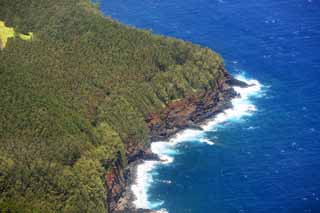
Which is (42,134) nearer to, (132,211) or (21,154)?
(21,154)

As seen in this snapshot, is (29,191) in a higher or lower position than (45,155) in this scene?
lower

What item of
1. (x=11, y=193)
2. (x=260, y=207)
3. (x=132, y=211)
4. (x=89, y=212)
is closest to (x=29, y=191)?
(x=11, y=193)

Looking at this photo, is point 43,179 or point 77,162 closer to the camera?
point 43,179

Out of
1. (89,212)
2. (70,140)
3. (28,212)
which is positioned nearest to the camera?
(28,212)

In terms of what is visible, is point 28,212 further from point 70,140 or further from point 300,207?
point 300,207

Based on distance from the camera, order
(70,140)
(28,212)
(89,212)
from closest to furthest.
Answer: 1. (28,212)
2. (89,212)
3. (70,140)

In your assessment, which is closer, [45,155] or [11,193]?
[11,193]

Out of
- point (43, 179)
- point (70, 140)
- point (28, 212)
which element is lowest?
point (28, 212)

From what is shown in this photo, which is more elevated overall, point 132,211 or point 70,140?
point 70,140

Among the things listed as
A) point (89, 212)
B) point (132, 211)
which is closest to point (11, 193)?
point (89, 212)
